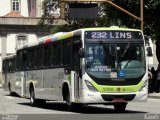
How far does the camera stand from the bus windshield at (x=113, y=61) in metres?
20.0

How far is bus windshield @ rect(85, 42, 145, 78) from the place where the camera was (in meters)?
20.0

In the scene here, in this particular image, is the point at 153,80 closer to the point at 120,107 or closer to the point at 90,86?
the point at 120,107

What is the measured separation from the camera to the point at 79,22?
5462cm

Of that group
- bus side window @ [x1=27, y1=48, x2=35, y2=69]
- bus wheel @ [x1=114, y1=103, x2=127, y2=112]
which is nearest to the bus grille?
bus wheel @ [x1=114, y1=103, x2=127, y2=112]

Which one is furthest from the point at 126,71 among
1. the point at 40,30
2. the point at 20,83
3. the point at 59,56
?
the point at 40,30

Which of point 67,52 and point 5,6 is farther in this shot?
point 5,6

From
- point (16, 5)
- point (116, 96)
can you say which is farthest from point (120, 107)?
point (16, 5)

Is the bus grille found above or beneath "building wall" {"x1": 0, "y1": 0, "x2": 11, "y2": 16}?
beneath

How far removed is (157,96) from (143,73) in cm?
1320

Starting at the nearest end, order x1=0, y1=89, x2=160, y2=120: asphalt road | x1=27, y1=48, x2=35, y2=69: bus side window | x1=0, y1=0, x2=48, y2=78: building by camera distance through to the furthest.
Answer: x1=0, y1=89, x2=160, y2=120: asphalt road, x1=27, y1=48, x2=35, y2=69: bus side window, x1=0, y1=0, x2=48, y2=78: building

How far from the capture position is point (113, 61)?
65.8 ft

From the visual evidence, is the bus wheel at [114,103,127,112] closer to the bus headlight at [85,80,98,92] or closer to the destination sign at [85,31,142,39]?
the bus headlight at [85,80,98,92]

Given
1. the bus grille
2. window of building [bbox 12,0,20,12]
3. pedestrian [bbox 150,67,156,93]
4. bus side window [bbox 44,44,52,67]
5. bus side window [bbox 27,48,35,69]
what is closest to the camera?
the bus grille

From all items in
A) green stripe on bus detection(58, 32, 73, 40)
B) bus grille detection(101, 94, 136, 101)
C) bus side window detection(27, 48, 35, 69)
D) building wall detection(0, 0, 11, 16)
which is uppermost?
building wall detection(0, 0, 11, 16)
